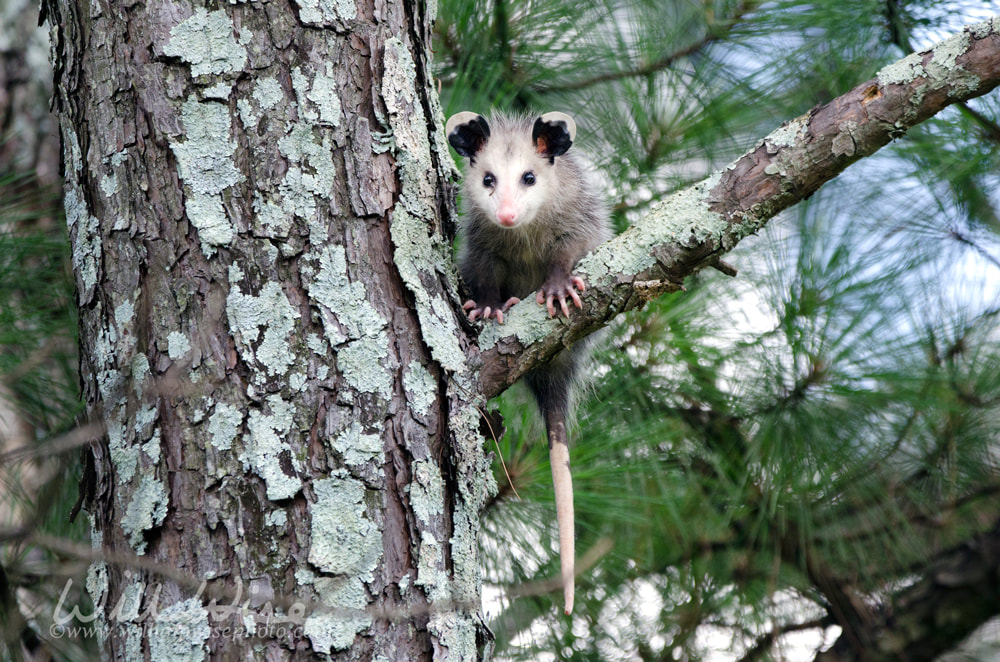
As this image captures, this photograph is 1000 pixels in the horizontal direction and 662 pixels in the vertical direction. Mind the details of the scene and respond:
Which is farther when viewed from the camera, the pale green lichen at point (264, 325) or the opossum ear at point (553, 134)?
the opossum ear at point (553, 134)

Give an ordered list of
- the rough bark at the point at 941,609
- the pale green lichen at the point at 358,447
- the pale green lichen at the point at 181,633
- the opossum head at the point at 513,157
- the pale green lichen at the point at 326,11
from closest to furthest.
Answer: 1. the pale green lichen at the point at 181,633
2. the pale green lichen at the point at 358,447
3. the pale green lichen at the point at 326,11
4. the opossum head at the point at 513,157
5. the rough bark at the point at 941,609

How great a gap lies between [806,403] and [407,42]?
Answer: 5.13 feet

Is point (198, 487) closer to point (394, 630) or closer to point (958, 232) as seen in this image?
point (394, 630)

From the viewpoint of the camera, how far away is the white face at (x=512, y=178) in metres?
2.08

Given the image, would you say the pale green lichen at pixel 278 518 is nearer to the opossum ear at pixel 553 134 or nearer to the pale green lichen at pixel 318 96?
the pale green lichen at pixel 318 96

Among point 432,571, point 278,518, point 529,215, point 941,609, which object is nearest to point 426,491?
point 432,571

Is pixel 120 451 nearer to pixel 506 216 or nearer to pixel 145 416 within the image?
pixel 145 416

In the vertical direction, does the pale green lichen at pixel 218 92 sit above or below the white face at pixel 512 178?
below

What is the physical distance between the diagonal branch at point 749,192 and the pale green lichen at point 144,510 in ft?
1.80

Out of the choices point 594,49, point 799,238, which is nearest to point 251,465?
point 594,49

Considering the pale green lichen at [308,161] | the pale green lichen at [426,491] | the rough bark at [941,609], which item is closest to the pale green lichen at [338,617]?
the pale green lichen at [426,491]

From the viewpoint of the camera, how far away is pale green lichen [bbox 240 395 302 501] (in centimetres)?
123

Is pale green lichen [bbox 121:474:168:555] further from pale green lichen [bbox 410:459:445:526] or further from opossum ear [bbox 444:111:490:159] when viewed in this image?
opossum ear [bbox 444:111:490:159]

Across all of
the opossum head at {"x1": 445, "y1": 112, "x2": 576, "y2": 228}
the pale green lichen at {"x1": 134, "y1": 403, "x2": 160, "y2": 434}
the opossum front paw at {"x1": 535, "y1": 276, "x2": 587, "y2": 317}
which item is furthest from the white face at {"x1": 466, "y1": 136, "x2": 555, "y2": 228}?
the pale green lichen at {"x1": 134, "y1": 403, "x2": 160, "y2": 434}
